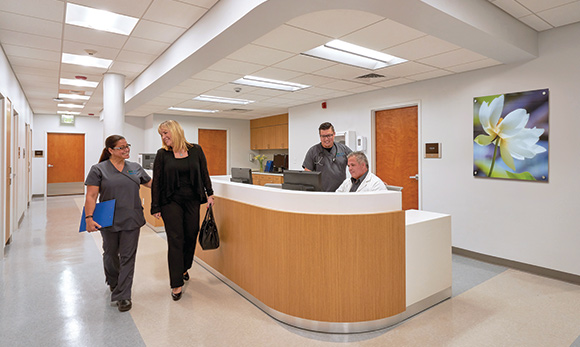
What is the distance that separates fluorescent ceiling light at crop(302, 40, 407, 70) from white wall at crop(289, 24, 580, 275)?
3.73ft

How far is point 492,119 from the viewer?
14.7 feet

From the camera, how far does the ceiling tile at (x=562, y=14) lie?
3.35 meters

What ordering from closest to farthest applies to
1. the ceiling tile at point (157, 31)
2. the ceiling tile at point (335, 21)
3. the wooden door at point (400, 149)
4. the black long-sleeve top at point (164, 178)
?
the ceiling tile at point (335, 21) → the black long-sleeve top at point (164, 178) → the ceiling tile at point (157, 31) → the wooden door at point (400, 149)

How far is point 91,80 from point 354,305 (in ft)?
21.9

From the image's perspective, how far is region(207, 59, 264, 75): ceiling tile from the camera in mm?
4336

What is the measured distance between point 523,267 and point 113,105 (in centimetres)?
675

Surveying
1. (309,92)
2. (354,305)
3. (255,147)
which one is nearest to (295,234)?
(354,305)

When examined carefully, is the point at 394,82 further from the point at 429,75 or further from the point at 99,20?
the point at 99,20

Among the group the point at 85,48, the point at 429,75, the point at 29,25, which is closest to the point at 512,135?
the point at 429,75

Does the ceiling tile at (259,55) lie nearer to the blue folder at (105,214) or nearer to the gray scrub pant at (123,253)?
the blue folder at (105,214)

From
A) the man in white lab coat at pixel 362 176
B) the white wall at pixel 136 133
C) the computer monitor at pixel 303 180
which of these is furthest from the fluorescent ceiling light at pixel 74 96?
the man in white lab coat at pixel 362 176

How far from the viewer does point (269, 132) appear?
9977mm

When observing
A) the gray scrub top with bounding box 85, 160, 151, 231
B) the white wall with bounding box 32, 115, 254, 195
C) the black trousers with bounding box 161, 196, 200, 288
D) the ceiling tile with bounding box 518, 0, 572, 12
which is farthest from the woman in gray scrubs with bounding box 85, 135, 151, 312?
the white wall with bounding box 32, 115, 254, 195

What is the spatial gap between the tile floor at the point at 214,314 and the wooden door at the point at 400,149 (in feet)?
5.73
